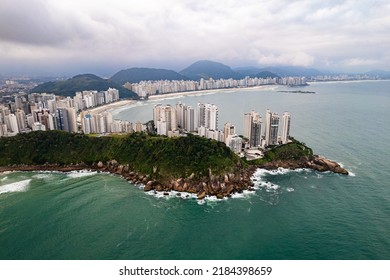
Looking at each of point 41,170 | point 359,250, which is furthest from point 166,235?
point 41,170

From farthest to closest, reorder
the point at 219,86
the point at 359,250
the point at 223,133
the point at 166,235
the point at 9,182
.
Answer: the point at 219,86, the point at 223,133, the point at 9,182, the point at 166,235, the point at 359,250

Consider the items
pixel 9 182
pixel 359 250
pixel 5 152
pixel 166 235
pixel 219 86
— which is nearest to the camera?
pixel 359 250

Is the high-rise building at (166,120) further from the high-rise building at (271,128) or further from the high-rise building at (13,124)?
the high-rise building at (13,124)

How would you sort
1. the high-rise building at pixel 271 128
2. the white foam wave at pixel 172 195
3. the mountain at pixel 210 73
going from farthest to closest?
the mountain at pixel 210 73
the high-rise building at pixel 271 128
the white foam wave at pixel 172 195

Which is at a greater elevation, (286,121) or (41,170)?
(286,121)

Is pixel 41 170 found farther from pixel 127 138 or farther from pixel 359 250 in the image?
pixel 359 250

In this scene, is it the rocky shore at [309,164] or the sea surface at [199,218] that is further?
the rocky shore at [309,164]

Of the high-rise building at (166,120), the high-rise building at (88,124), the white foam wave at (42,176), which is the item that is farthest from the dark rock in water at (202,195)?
the high-rise building at (88,124)
